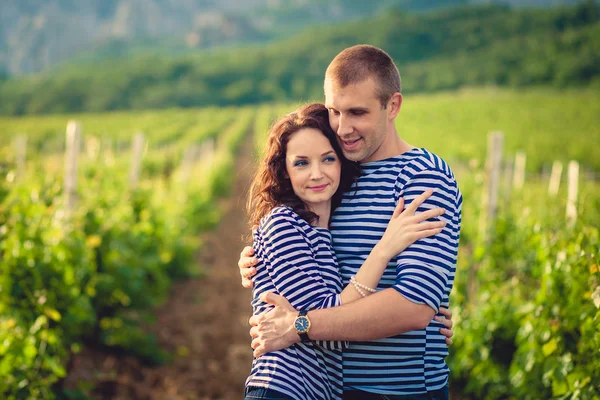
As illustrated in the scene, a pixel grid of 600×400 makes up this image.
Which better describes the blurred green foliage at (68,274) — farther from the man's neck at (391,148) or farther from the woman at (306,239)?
the man's neck at (391,148)

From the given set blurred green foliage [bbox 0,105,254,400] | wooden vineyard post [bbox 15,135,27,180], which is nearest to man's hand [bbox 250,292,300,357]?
blurred green foliage [bbox 0,105,254,400]

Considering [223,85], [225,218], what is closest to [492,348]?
[225,218]

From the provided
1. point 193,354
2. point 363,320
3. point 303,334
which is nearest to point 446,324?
point 363,320

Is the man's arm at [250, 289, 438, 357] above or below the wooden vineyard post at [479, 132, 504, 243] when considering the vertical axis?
below

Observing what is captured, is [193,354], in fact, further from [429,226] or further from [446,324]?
[429,226]

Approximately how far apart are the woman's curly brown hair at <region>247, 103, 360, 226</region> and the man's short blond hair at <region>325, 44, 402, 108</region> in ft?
0.53

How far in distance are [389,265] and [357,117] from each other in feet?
1.75

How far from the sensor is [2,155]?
410cm

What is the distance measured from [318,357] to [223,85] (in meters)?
105

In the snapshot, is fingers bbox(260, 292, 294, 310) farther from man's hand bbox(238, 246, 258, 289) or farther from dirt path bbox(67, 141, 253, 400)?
dirt path bbox(67, 141, 253, 400)

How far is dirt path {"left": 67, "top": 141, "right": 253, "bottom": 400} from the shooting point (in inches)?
188

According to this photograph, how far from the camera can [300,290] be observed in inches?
72.8

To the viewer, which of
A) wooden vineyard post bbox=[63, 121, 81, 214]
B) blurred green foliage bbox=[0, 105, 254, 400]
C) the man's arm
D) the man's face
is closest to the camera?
the man's arm

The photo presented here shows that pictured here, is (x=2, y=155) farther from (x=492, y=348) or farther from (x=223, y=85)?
(x=223, y=85)
